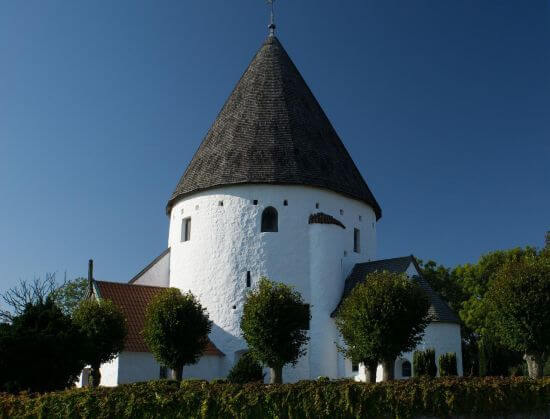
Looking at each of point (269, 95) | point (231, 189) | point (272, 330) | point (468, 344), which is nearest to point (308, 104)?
point (269, 95)

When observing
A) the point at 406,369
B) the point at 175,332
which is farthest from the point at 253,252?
the point at 406,369

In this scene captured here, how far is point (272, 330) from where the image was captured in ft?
77.7

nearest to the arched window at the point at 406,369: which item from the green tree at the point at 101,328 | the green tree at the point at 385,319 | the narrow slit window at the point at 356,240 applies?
the green tree at the point at 385,319

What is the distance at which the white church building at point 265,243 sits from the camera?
29094mm

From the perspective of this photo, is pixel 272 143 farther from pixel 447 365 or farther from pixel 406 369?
pixel 447 365

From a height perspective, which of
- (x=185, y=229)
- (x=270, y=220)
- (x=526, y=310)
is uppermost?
(x=270, y=220)

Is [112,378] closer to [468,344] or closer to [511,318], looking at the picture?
[511,318]

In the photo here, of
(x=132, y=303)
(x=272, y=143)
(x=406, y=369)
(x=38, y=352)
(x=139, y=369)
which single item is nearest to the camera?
(x=38, y=352)

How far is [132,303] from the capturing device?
100 feet

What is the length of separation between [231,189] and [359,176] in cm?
792

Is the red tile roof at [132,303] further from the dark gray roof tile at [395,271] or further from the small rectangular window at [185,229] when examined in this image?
the dark gray roof tile at [395,271]

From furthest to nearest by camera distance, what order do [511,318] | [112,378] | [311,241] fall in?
[311,241]
[112,378]
[511,318]

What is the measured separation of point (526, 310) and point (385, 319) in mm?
5117

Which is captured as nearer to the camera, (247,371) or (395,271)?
(247,371)
